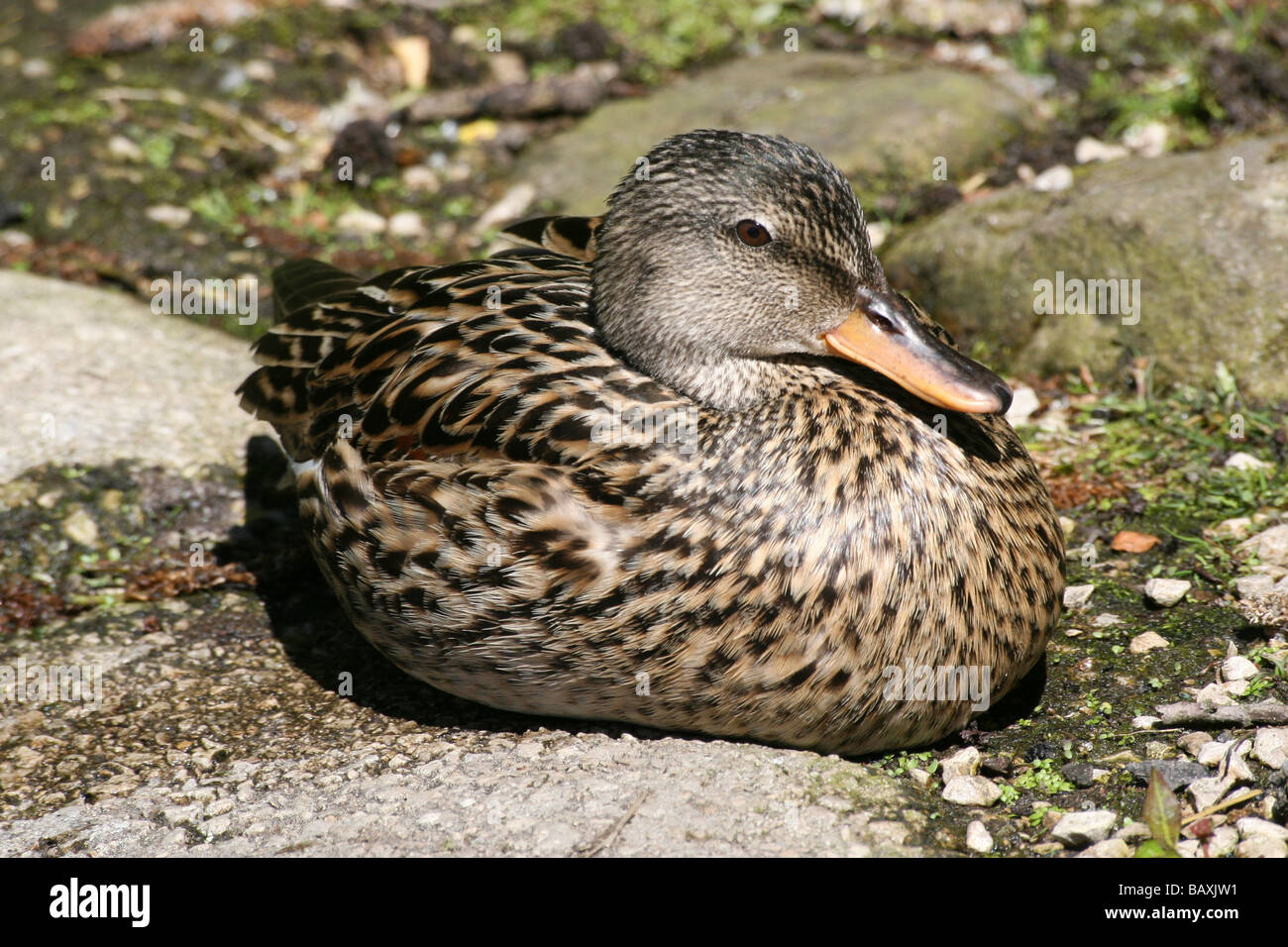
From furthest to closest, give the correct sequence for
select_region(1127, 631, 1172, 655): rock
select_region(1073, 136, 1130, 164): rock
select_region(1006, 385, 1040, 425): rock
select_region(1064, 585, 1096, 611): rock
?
select_region(1073, 136, 1130, 164): rock
select_region(1006, 385, 1040, 425): rock
select_region(1064, 585, 1096, 611): rock
select_region(1127, 631, 1172, 655): rock

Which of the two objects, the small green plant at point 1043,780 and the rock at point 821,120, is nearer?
the small green plant at point 1043,780

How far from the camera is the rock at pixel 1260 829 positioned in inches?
141

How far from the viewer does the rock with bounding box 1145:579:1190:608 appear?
15.4 ft

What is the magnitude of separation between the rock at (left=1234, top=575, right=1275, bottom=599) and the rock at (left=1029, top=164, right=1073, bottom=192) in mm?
2553

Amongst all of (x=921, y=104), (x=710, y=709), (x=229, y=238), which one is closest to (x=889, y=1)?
(x=921, y=104)

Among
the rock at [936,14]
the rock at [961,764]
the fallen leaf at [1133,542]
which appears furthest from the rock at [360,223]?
the rock at [961,764]

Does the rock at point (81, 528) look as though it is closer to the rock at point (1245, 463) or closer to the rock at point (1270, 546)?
the rock at point (1270, 546)

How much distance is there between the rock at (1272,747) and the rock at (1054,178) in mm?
3353

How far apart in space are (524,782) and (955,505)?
59.4 inches

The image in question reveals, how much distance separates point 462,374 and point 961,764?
6.40 feet

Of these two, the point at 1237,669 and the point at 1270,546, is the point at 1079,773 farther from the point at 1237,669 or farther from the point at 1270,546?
the point at 1270,546

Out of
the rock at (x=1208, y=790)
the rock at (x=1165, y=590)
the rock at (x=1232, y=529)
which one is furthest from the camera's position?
the rock at (x=1232, y=529)

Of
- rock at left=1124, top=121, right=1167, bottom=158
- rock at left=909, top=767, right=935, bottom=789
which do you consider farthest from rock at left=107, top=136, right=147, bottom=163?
rock at left=909, top=767, right=935, bottom=789

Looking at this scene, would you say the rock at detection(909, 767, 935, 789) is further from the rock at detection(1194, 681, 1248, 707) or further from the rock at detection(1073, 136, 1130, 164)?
the rock at detection(1073, 136, 1130, 164)
